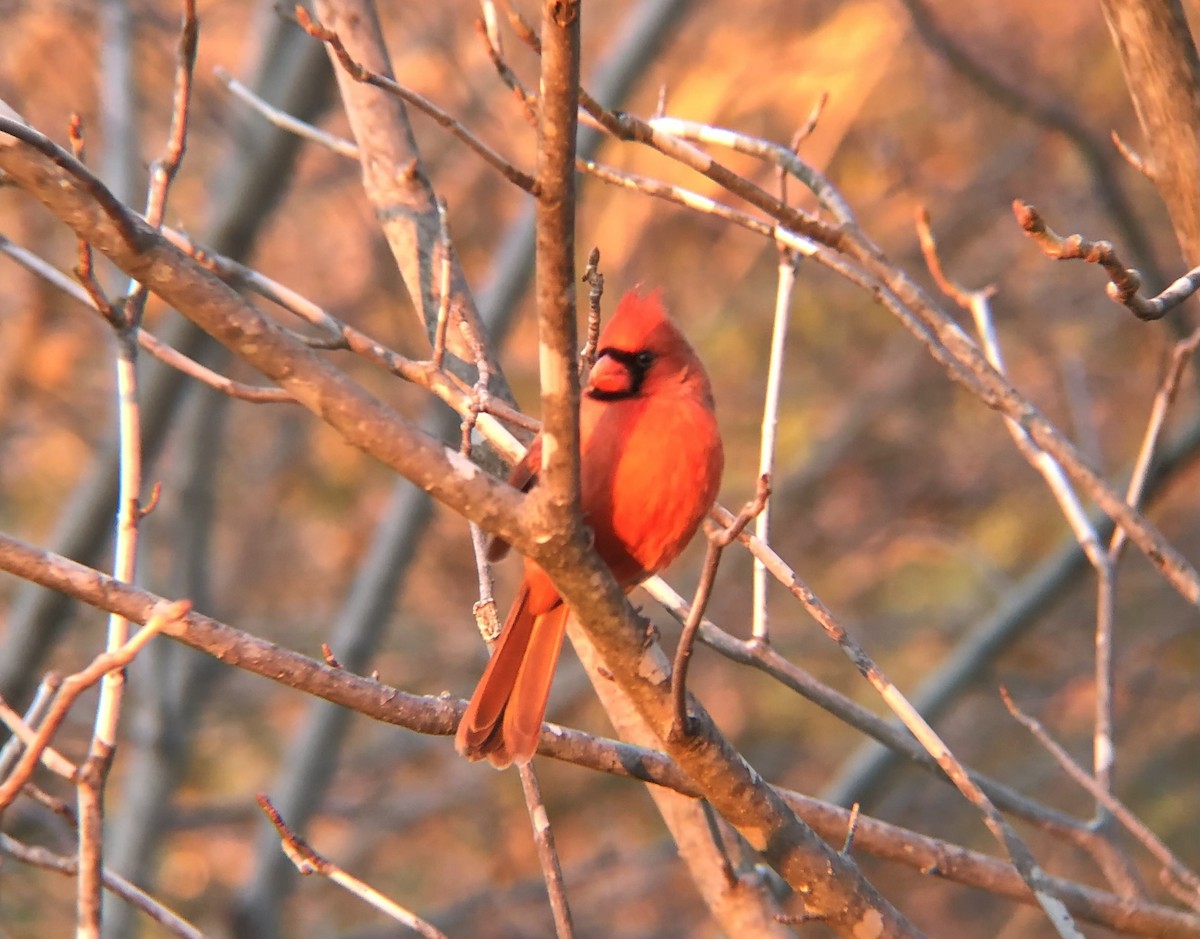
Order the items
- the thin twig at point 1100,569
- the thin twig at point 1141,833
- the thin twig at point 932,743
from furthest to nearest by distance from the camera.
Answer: the thin twig at point 1100,569, the thin twig at point 1141,833, the thin twig at point 932,743

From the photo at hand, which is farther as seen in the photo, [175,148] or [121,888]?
[175,148]

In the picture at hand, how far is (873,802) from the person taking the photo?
5.36 m

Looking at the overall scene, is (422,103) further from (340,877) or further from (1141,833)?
(1141,833)

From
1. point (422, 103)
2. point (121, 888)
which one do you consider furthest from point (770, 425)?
point (121, 888)

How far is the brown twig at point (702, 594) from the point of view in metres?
1.78

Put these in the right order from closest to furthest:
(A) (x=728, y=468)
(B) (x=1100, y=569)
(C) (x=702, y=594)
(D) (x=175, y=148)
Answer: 1. (C) (x=702, y=594)
2. (D) (x=175, y=148)
3. (B) (x=1100, y=569)
4. (A) (x=728, y=468)

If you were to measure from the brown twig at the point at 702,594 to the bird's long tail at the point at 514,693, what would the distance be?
0.41 m

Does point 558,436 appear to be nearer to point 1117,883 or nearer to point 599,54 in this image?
point 1117,883

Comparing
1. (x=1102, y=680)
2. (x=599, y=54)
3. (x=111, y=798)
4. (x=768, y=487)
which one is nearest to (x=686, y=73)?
(x=599, y=54)

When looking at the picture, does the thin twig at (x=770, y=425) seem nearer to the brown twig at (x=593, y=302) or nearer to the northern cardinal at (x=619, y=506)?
the northern cardinal at (x=619, y=506)

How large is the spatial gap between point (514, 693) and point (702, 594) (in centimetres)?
75

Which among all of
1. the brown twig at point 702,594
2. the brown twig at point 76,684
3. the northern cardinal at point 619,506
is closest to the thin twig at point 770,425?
the northern cardinal at point 619,506

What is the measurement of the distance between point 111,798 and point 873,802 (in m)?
4.81

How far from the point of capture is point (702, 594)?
1811mm
